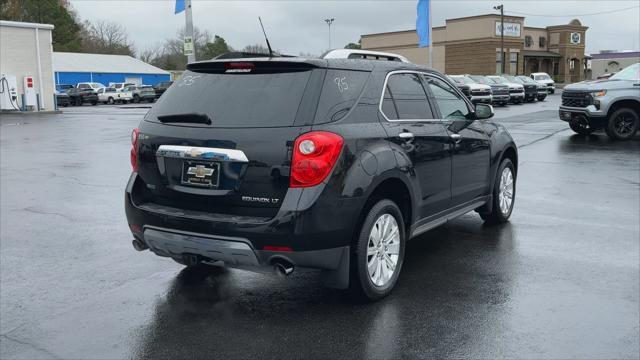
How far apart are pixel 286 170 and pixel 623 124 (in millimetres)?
14665

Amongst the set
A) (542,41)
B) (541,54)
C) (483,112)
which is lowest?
(483,112)

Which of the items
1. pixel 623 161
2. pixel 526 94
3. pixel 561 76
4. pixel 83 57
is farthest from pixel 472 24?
pixel 623 161

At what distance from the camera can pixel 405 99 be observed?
5.28 meters

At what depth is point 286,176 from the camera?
13.6 ft

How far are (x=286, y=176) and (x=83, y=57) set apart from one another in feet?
231

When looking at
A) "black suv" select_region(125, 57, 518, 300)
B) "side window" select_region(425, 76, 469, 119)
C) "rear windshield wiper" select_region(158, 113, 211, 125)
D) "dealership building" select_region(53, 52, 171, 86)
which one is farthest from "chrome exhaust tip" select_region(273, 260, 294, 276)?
"dealership building" select_region(53, 52, 171, 86)

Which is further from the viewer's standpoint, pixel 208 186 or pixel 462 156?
pixel 462 156

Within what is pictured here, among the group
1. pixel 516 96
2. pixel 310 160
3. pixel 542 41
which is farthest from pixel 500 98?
pixel 542 41

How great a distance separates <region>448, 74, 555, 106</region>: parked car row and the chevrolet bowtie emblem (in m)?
27.7

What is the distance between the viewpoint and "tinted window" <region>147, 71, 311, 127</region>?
432 cm

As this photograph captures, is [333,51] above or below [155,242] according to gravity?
above

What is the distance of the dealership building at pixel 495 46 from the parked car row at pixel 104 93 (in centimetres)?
3189

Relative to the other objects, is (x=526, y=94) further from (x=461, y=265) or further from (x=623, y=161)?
(x=461, y=265)

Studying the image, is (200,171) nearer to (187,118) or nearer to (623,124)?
(187,118)
